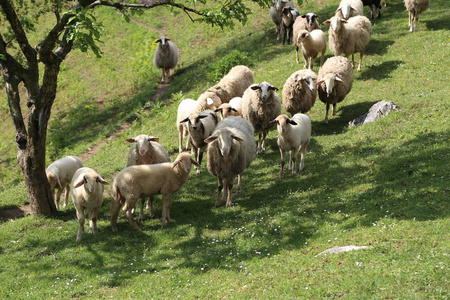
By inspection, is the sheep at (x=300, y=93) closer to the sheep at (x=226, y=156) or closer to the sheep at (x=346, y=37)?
the sheep at (x=346, y=37)

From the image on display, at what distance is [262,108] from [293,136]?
2460mm

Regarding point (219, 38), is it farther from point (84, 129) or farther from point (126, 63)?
point (84, 129)

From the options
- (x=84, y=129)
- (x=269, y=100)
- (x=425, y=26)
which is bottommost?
(x=84, y=129)

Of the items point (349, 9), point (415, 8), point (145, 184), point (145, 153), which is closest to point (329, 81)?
point (145, 153)

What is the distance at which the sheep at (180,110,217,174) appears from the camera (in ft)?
44.5

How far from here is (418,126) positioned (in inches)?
523

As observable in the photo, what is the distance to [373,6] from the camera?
985 inches

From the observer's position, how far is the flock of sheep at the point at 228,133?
Result: 10656 mm

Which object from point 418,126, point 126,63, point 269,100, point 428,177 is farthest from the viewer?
point 126,63

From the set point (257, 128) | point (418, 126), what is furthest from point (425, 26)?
point (257, 128)

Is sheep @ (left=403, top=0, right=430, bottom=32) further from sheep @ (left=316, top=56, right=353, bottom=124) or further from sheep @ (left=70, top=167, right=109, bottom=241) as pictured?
sheep @ (left=70, top=167, right=109, bottom=241)

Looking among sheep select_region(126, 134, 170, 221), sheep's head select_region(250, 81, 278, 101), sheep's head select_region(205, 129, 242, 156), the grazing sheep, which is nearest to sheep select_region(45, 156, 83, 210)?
sheep select_region(126, 134, 170, 221)

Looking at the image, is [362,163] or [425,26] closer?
[362,163]

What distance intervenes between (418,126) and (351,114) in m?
3.21
